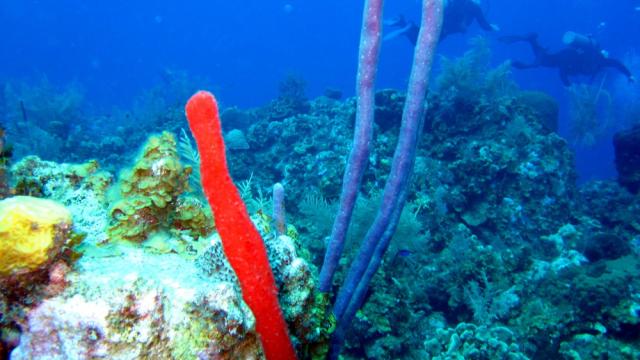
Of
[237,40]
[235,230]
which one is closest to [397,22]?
[235,230]

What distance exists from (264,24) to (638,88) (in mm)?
97801

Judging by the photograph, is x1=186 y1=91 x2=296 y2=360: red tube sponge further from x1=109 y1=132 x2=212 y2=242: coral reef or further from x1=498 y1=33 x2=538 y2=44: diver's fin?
x1=498 y1=33 x2=538 y2=44: diver's fin

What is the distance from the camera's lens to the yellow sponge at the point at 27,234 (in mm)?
1525

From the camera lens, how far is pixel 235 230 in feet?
6.31

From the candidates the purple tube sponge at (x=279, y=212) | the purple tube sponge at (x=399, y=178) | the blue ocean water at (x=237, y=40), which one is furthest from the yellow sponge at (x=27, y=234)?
the blue ocean water at (x=237, y=40)

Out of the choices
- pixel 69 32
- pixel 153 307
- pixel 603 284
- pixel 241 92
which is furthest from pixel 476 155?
pixel 69 32

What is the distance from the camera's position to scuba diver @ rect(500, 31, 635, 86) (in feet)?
53.8

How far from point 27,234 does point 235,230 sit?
82cm

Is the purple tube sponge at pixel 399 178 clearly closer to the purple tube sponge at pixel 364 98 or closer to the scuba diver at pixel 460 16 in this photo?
the purple tube sponge at pixel 364 98

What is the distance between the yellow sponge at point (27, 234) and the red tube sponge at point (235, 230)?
2.05 ft

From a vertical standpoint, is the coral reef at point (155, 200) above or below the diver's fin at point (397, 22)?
below

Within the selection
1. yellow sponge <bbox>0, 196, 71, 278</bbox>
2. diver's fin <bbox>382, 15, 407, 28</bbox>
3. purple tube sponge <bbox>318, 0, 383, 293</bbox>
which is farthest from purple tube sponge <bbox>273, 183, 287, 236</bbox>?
diver's fin <bbox>382, 15, 407, 28</bbox>

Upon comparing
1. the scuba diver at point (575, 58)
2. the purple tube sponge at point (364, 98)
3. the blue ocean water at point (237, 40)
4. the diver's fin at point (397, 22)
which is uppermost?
the blue ocean water at point (237, 40)

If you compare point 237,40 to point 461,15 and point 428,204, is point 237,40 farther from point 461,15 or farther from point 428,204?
point 428,204
